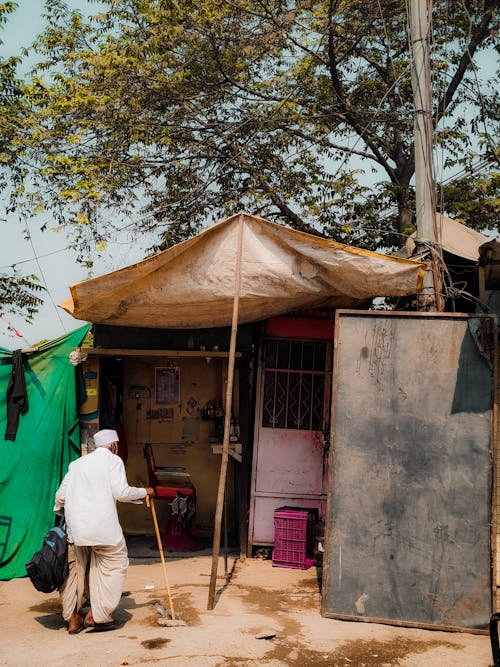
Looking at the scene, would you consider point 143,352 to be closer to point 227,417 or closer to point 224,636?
point 227,417

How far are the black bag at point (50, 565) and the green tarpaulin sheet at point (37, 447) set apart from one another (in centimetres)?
215

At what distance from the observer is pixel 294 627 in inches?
240

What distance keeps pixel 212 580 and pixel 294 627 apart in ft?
2.74

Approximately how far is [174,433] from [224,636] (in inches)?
173

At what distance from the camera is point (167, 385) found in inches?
393

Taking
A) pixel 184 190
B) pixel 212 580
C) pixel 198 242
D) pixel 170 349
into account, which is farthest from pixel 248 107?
pixel 212 580

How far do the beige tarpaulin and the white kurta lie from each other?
1793 millimetres

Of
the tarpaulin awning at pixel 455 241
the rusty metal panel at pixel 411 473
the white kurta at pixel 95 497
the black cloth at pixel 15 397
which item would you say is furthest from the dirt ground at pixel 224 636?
the tarpaulin awning at pixel 455 241

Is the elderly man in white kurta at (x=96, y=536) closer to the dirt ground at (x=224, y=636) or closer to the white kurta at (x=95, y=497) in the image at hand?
the white kurta at (x=95, y=497)

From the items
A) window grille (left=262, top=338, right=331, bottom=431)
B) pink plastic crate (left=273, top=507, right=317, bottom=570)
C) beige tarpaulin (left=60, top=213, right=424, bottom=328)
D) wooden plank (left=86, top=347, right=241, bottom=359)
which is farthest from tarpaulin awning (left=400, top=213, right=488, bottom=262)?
pink plastic crate (left=273, top=507, right=317, bottom=570)

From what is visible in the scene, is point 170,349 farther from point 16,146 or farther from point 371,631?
point 16,146

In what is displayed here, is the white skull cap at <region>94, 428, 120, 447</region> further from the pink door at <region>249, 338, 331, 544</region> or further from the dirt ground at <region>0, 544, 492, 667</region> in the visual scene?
the pink door at <region>249, 338, 331, 544</region>

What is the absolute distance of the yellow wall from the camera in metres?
9.92

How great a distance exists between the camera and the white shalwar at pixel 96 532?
6.02 meters
